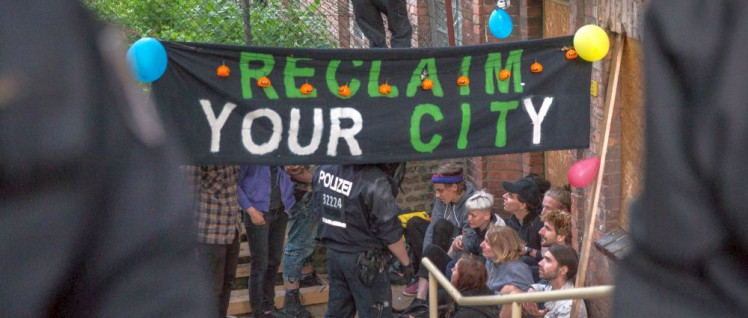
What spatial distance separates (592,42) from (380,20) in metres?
2.69

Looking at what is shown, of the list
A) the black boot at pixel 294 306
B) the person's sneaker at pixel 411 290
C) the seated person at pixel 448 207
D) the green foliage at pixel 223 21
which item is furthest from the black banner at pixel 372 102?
the green foliage at pixel 223 21

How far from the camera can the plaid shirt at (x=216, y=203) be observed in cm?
706

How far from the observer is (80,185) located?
59 centimetres

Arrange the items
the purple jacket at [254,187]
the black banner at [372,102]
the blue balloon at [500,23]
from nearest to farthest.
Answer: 1. the black banner at [372,102]
2. the purple jacket at [254,187]
3. the blue balloon at [500,23]

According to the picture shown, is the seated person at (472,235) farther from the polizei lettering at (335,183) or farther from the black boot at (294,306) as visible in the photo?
the polizei lettering at (335,183)

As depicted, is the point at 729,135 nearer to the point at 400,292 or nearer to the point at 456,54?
the point at 456,54

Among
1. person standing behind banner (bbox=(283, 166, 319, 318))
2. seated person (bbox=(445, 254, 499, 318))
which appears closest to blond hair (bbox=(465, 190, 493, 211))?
seated person (bbox=(445, 254, 499, 318))

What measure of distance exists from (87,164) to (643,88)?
1.16 feet

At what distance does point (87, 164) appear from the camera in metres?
0.59

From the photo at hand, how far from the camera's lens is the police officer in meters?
7.04

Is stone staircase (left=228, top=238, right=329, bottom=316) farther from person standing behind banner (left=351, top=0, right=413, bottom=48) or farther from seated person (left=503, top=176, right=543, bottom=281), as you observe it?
person standing behind banner (left=351, top=0, right=413, bottom=48)

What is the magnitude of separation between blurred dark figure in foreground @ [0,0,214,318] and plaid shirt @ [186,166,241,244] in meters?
6.46

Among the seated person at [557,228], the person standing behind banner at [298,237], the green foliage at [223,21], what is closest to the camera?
the seated person at [557,228]

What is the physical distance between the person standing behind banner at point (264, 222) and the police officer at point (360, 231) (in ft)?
1.54
